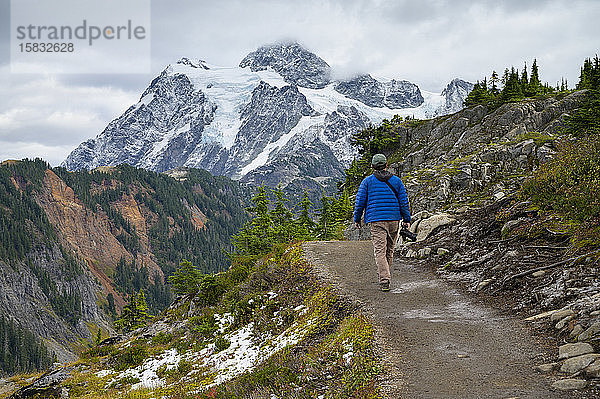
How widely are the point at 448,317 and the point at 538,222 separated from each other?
4099mm

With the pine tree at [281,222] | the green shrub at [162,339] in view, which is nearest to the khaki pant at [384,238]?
the green shrub at [162,339]

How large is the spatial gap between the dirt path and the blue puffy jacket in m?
1.86

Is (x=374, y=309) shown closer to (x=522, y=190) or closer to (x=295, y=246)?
(x=522, y=190)

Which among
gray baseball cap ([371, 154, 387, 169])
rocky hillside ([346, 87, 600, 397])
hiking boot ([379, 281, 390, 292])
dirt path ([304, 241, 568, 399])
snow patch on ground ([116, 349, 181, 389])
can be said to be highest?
gray baseball cap ([371, 154, 387, 169])

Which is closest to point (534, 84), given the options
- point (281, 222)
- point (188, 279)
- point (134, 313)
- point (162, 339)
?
point (281, 222)

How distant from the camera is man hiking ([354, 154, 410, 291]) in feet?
32.3

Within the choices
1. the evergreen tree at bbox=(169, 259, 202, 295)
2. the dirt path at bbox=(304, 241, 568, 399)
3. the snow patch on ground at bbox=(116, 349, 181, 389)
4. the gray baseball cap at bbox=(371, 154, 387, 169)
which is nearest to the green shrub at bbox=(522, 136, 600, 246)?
Answer: the dirt path at bbox=(304, 241, 568, 399)

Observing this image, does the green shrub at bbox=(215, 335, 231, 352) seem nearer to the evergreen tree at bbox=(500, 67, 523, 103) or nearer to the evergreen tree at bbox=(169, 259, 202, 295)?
the evergreen tree at bbox=(169, 259, 202, 295)

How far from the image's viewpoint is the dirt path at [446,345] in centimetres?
525

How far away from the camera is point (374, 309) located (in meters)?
8.71

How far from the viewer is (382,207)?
9.87m

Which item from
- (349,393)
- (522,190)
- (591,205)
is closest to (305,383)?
(349,393)

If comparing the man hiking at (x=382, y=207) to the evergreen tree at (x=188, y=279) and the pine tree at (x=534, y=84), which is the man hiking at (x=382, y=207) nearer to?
the evergreen tree at (x=188, y=279)

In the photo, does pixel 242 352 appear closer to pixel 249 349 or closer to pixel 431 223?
pixel 249 349
